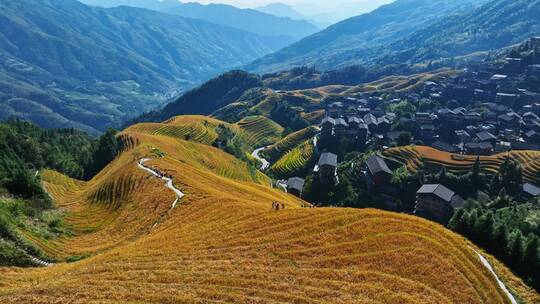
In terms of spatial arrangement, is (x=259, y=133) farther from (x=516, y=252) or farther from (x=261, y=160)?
(x=516, y=252)

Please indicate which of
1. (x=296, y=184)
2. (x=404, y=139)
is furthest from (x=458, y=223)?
(x=404, y=139)

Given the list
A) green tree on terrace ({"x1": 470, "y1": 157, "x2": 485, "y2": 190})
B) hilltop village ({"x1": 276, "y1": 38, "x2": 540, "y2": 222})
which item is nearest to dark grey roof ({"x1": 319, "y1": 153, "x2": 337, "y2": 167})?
hilltop village ({"x1": 276, "y1": 38, "x2": 540, "y2": 222})

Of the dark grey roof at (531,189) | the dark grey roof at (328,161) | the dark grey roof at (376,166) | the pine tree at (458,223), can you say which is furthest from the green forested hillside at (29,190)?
the dark grey roof at (531,189)

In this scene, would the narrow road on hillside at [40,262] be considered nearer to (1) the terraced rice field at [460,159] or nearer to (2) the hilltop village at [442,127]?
(2) the hilltop village at [442,127]

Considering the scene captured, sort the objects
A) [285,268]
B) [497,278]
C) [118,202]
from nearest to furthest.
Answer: [285,268] → [497,278] → [118,202]

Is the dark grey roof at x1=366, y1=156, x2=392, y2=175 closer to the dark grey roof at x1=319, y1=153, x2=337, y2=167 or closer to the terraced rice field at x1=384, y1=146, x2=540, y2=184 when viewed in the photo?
the dark grey roof at x1=319, y1=153, x2=337, y2=167

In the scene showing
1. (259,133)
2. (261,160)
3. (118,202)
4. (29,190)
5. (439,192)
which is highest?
(29,190)

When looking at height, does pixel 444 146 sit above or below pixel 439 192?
above
